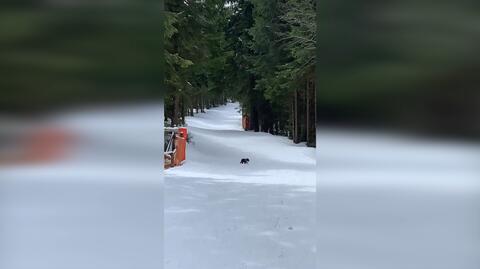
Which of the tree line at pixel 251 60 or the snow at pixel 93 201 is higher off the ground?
the tree line at pixel 251 60

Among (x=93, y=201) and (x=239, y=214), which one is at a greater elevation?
(x=93, y=201)

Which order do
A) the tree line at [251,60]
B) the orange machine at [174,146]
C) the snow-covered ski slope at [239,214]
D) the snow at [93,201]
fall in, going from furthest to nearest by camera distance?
the orange machine at [174,146] < the tree line at [251,60] < the snow-covered ski slope at [239,214] < the snow at [93,201]

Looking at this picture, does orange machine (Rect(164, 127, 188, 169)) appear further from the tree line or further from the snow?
the snow

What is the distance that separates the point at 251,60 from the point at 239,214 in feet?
31.4

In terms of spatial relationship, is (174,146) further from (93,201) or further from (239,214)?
(93,201)

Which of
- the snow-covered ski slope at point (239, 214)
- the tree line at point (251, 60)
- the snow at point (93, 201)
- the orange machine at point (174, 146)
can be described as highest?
the tree line at point (251, 60)

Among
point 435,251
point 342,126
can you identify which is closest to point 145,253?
point 342,126

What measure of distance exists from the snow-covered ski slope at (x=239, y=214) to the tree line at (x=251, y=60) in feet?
4.95

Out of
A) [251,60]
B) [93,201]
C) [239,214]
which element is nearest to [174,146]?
[239,214]

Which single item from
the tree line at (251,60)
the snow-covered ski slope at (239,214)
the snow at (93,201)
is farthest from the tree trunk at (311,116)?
the snow at (93,201)

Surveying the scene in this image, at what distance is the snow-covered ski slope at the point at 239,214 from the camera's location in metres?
3.91

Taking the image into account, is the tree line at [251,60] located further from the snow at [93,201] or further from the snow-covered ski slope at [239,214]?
the snow at [93,201]

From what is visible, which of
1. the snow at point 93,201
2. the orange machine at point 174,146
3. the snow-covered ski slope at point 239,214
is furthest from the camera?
the orange machine at point 174,146

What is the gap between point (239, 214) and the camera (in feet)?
18.3
